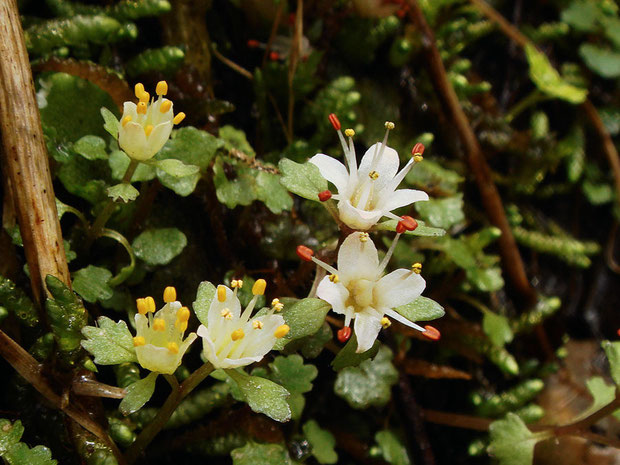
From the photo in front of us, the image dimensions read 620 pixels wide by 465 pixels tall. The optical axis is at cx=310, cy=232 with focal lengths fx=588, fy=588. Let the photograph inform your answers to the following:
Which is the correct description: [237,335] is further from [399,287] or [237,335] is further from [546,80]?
[546,80]

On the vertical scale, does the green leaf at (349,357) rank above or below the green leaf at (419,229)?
below

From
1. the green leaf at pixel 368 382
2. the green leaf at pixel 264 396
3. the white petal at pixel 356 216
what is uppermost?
the white petal at pixel 356 216

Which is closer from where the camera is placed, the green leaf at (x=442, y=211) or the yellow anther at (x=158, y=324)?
the yellow anther at (x=158, y=324)

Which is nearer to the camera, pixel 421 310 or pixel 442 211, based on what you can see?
pixel 421 310

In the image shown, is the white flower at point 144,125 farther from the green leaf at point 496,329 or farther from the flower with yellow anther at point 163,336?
the green leaf at point 496,329

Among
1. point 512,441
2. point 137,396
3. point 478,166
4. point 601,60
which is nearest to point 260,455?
point 137,396

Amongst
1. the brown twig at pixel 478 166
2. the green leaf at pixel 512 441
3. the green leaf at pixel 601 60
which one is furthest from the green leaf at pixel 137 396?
the green leaf at pixel 601 60

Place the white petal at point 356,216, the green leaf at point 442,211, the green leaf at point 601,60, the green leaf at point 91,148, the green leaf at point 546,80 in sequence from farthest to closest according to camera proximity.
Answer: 1. the green leaf at point 601,60
2. the green leaf at point 546,80
3. the green leaf at point 442,211
4. the green leaf at point 91,148
5. the white petal at point 356,216
